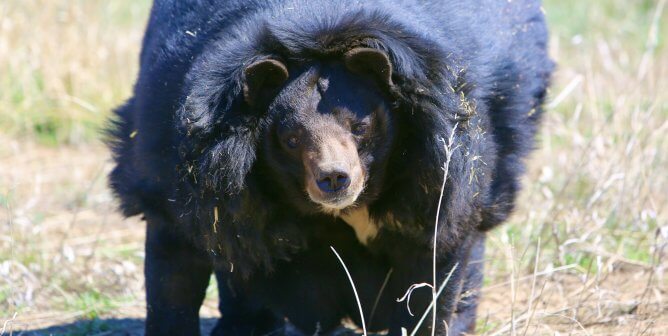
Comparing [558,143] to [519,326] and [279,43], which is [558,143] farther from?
[279,43]

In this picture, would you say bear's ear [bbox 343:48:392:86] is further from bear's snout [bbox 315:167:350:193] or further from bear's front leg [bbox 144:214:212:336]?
bear's front leg [bbox 144:214:212:336]

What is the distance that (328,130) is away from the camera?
146 inches

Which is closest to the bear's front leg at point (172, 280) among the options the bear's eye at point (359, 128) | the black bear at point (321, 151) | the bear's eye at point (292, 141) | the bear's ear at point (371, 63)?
the black bear at point (321, 151)

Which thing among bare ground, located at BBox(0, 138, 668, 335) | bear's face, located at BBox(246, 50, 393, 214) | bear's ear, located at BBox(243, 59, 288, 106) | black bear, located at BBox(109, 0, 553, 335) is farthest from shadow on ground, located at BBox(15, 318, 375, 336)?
bear's ear, located at BBox(243, 59, 288, 106)

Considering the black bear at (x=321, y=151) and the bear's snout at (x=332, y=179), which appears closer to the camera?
the bear's snout at (x=332, y=179)

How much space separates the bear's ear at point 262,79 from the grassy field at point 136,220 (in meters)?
1.10

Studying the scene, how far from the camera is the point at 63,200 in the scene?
7.42 metres

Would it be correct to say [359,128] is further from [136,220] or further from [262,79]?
[136,220]

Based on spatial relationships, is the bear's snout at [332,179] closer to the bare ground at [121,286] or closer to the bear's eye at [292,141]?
the bear's eye at [292,141]

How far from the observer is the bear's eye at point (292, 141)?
3.75 meters

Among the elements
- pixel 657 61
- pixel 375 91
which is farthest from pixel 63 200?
pixel 657 61

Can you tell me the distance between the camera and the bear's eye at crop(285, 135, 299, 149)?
12.3 ft

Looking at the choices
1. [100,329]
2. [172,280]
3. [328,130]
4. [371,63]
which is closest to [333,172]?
[328,130]

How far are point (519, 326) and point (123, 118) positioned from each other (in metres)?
1.97
